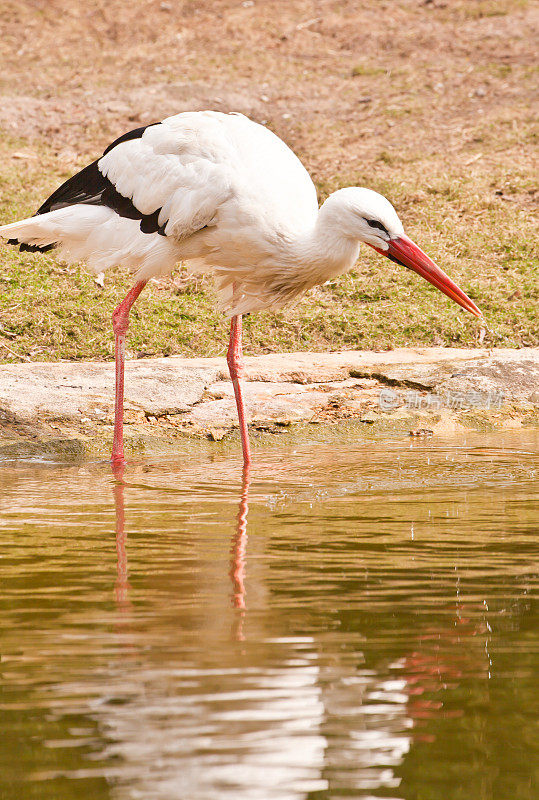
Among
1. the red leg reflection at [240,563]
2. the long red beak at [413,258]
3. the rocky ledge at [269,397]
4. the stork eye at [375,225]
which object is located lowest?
the red leg reflection at [240,563]

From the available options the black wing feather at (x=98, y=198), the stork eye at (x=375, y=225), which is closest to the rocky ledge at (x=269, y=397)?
the black wing feather at (x=98, y=198)

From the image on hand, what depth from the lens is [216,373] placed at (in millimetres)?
6164

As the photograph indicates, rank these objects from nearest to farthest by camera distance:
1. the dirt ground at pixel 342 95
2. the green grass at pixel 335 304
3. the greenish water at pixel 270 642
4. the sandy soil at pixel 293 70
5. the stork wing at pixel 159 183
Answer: the greenish water at pixel 270 642 → the stork wing at pixel 159 183 → the green grass at pixel 335 304 → the dirt ground at pixel 342 95 → the sandy soil at pixel 293 70

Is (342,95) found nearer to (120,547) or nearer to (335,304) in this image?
(335,304)

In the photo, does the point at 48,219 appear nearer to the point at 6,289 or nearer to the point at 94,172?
the point at 94,172

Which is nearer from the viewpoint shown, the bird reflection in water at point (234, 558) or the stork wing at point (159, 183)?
the bird reflection in water at point (234, 558)

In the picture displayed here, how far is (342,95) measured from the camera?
12.5 meters

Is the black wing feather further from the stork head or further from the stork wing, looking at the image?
the stork head

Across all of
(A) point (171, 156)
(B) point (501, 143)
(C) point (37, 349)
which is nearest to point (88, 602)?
(A) point (171, 156)

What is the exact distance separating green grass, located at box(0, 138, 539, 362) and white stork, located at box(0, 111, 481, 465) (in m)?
1.10

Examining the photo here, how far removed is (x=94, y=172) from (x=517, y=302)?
10.5ft

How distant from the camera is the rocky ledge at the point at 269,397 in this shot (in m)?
5.65

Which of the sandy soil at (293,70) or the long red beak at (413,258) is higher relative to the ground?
the sandy soil at (293,70)

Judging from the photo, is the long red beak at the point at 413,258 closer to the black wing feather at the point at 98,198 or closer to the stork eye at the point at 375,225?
the stork eye at the point at 375,225
